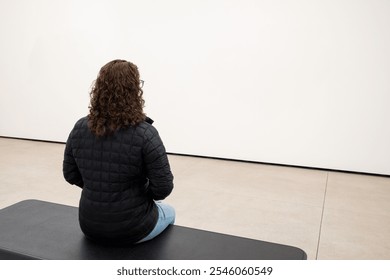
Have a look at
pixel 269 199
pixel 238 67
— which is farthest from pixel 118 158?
pixel 238 67

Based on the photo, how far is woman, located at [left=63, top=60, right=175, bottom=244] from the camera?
154 cm

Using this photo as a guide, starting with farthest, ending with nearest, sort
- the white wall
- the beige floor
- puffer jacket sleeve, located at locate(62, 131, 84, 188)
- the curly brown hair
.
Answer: the white wall < the beige floor < puffer jacket sleeve, located at locate(62, 131, 84, 188) < the curly brown hair

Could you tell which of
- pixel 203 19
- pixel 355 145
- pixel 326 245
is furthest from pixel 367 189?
pixel 203 19

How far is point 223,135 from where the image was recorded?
4480 mm

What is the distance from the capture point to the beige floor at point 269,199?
8.18 feet

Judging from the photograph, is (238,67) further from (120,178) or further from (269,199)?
(120,178)

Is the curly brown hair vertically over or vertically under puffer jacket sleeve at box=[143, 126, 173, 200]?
over

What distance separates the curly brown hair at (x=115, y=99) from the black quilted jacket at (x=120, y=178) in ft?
0.13

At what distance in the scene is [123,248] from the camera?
1.65m

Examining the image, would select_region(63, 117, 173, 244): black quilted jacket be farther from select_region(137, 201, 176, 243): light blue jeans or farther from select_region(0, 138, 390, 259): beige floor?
select_region(0, 138, 390, 259): beige floor

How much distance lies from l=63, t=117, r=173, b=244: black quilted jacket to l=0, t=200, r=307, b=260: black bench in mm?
74

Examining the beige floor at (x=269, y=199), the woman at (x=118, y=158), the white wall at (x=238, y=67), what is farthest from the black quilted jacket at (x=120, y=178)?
the white wall at (x=238, y=67)

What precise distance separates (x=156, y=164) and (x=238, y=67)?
2930 millimetres

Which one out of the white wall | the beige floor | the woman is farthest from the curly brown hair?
the white wall
